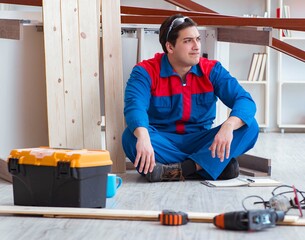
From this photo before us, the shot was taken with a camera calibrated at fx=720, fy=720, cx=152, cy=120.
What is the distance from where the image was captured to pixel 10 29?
158 inches

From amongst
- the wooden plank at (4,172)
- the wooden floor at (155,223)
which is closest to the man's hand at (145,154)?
the wooden floor at (155,223)

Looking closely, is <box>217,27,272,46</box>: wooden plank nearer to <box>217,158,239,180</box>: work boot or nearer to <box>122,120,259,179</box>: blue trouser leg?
<box>122,120,259,179</box>: blue trouser leg

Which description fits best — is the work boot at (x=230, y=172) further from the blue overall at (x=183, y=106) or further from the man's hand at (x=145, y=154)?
the man's hand at (x=145, y=154)

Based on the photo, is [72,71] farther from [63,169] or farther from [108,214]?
[108,214]

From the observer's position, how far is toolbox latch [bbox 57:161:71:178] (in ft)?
9.18

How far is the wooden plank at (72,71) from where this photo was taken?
159 inches

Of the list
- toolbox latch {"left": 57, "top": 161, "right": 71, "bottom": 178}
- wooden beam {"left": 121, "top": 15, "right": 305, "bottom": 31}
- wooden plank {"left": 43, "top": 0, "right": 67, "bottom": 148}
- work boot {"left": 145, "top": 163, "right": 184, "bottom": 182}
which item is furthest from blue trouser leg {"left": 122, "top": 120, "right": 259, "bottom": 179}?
toolbox latch {"left": 57, "top": 161, "right": 71, "bottom": 178}

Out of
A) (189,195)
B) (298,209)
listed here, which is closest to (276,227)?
(298,209)

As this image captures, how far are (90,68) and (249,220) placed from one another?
1.97 metres

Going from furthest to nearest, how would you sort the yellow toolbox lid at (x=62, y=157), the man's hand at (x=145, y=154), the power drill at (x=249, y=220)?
1. the man's hand at (x=145, y=154)
2. the yellow toolbox lid at (x=62, y=157)
3. the power drill at (x=249, y=220)

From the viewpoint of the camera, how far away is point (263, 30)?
13.9 ft

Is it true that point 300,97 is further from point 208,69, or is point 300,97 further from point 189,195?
point 189,195

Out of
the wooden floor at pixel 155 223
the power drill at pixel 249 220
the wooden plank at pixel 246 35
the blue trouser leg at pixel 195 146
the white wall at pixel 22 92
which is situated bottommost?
the wooden floor at pixel 155 223

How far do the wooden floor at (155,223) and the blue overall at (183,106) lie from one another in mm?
210
